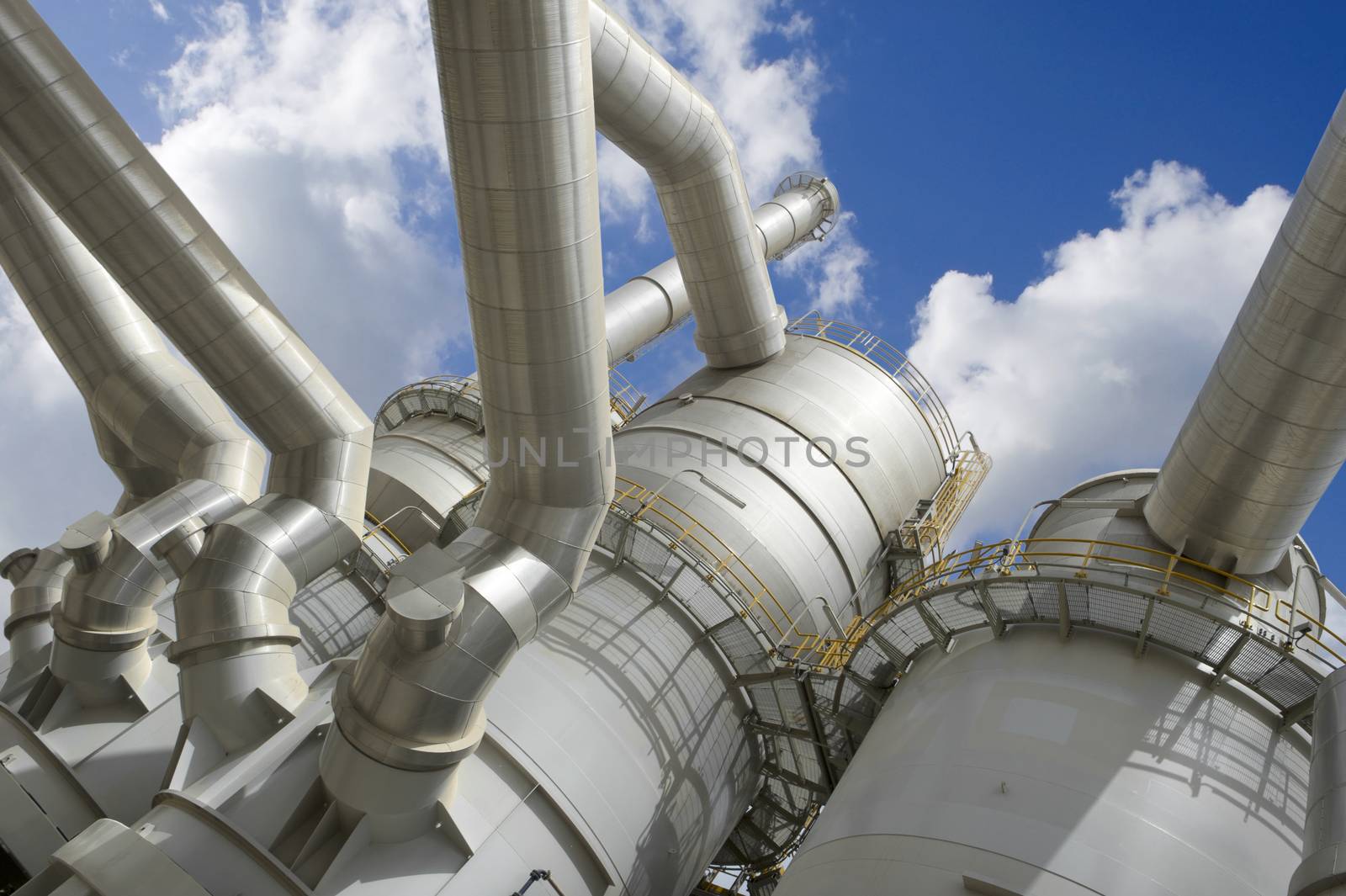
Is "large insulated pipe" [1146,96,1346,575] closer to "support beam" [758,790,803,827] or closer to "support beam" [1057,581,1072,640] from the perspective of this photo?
"support beam" [1057,581,1072,640]

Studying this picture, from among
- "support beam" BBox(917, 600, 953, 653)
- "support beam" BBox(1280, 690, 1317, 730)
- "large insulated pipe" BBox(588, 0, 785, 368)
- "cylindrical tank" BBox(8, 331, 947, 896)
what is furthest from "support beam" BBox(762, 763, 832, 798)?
"large insulated pipe" BBox(588, 0, 785, 368)

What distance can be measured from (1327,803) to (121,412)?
18382mm

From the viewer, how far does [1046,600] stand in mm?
13547

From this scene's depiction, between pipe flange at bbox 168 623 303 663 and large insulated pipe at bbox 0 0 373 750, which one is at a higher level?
large insulated pipe at bbox 0 0 373 750

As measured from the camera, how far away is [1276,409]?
12.5m

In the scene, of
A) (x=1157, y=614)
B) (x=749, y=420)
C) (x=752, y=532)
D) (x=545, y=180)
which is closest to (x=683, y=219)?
(x=749, y=420)

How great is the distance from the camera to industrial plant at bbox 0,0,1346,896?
1063 centimetres

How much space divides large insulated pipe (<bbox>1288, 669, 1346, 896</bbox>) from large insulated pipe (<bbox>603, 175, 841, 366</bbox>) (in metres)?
15.6

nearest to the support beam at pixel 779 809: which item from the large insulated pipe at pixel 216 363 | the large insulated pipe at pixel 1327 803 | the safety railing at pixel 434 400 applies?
the large insulated pipe at pixel 216 363

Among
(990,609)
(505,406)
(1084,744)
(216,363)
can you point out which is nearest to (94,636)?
(216,363)

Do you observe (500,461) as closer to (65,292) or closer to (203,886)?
(203,886)

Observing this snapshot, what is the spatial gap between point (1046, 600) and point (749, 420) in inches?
336

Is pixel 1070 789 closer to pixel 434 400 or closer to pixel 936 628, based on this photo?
pixel 936 628

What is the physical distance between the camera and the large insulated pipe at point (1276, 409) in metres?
11.7
